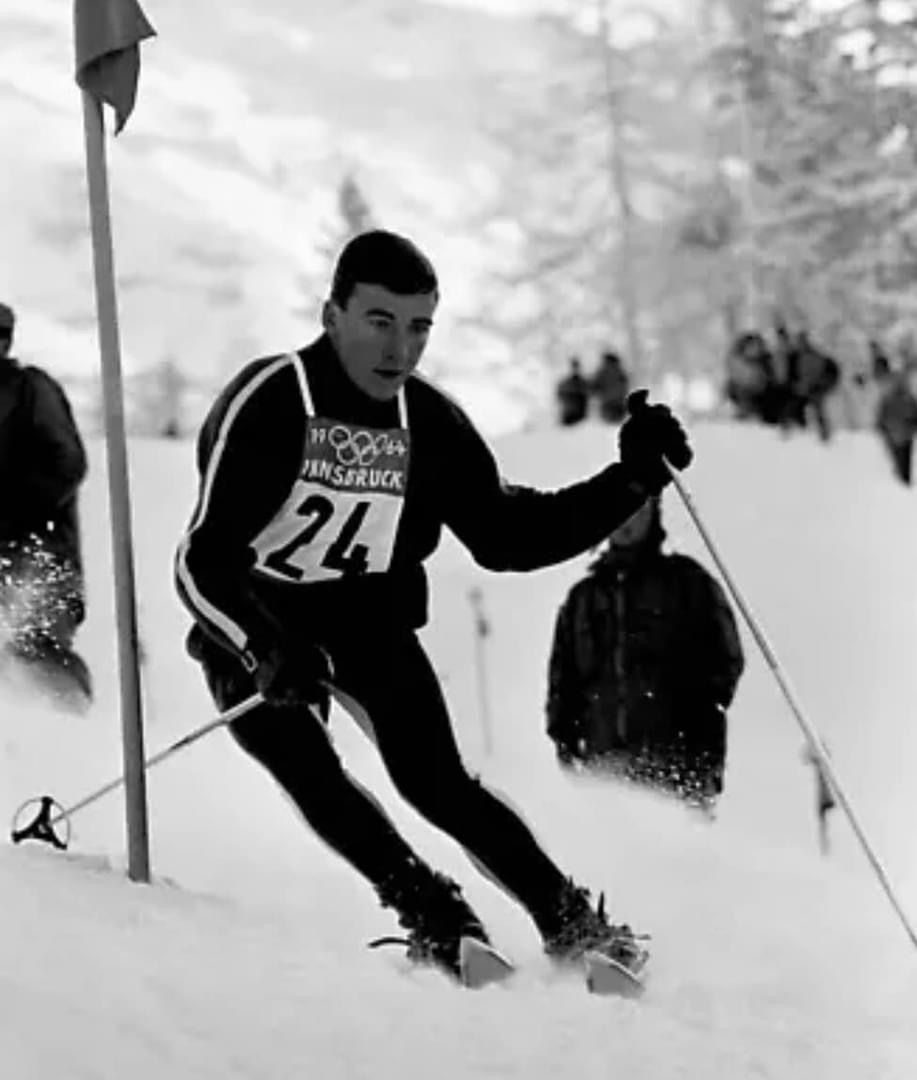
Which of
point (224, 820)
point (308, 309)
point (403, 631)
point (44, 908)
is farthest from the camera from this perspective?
point (308, 309)

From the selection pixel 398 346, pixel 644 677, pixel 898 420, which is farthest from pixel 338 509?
pixel 898 420

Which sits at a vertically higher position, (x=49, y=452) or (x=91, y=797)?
(x=49, y=452)

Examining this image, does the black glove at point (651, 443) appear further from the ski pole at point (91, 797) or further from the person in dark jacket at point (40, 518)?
the person in dark jacket at point (40, 518)

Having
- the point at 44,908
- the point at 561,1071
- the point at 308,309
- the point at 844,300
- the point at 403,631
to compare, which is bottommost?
the point at 561,1071

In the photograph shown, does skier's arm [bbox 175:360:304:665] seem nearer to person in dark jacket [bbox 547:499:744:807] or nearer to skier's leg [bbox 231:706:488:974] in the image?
skier's leg [bbox 231:706:488:974]

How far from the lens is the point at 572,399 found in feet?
7.95

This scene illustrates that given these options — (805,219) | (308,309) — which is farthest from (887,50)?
(308,309)

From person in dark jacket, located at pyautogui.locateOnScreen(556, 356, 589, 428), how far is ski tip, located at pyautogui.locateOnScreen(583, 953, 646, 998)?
0.85m

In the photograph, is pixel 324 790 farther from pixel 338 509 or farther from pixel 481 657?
pixel 481 657

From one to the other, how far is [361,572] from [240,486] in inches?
6.0

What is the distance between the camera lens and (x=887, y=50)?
105 inches

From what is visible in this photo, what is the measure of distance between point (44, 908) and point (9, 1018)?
0.30 metres

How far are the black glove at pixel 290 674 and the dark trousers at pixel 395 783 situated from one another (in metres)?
0.09

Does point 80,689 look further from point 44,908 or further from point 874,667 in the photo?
point 874,667
